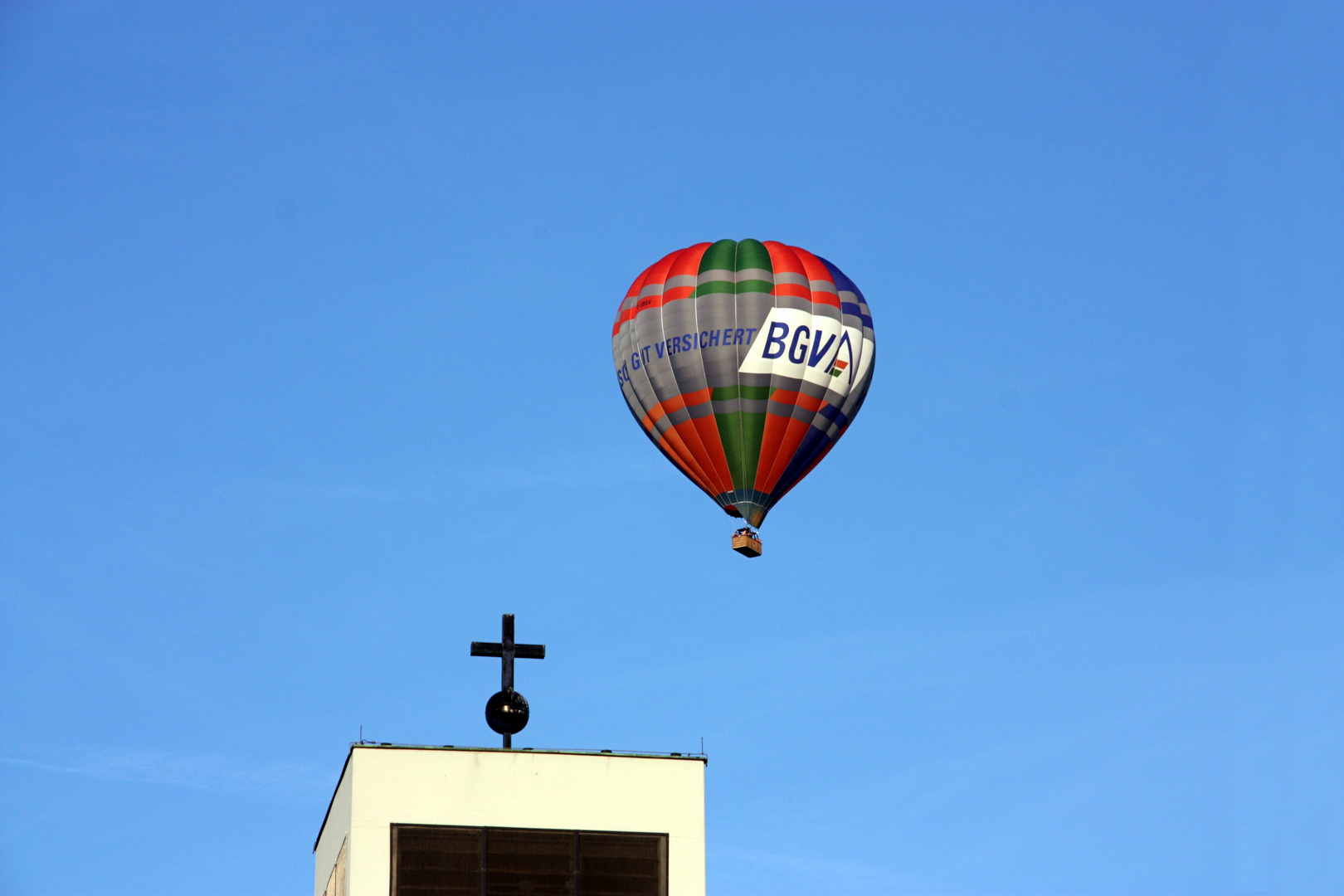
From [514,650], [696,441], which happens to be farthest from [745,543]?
[514,650]

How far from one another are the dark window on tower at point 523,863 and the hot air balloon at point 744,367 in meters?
23.8

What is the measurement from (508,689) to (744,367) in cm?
2230

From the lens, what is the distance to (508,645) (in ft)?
164

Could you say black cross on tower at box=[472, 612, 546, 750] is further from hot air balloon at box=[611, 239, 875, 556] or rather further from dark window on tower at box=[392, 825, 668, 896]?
hot air balloon at box=[611, 239, 875, 556]

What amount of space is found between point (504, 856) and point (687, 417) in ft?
84.5

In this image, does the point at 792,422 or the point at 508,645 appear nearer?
the point at 508,645

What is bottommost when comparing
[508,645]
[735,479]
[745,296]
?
[508,645]

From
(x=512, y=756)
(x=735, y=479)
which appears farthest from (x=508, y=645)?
(x=735, y=479)

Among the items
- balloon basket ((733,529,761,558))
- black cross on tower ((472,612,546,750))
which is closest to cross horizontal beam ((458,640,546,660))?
black cross on tower ((472,612,546,750))

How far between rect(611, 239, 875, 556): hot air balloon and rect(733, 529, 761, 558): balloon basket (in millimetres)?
24

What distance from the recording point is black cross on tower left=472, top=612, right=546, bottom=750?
157ft

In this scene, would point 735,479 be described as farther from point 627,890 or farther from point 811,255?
point 627,890

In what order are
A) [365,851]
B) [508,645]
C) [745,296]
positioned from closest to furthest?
[365,851] < [508,645] < [745,296]

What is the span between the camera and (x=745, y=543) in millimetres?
69688
